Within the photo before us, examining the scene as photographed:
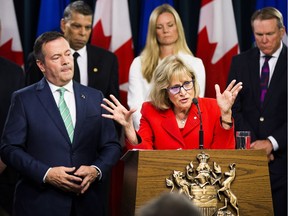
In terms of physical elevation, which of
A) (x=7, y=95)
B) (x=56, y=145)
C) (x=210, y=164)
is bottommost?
(x=210, y=164)

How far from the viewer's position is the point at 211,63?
6766mm

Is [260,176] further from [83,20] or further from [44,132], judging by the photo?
[83,20]

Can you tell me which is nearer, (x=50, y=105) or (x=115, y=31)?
(x=50, y=105)

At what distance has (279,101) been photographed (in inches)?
222

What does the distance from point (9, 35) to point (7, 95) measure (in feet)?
4.36

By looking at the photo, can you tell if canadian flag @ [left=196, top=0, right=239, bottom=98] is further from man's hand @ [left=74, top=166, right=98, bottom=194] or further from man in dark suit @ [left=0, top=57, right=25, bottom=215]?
man's hand @ [left=74, top=166, right=98, bottom=194]

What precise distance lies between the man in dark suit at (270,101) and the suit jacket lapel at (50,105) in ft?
5.49

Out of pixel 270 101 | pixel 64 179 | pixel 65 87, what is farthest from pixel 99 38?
pixel 64 179

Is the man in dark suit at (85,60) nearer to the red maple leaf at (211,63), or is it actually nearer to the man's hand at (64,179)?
the red maple leaf at (211,63)

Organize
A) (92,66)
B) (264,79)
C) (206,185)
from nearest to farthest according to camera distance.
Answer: (206,185), (264,79), (92,66)

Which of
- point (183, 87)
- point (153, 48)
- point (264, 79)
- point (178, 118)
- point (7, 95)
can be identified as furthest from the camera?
point (153, 48)

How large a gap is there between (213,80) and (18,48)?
1882mm

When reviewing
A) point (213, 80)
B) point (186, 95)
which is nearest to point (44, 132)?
Result: point (186, 95)

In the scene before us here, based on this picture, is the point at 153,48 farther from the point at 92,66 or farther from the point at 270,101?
the point at 270,101
